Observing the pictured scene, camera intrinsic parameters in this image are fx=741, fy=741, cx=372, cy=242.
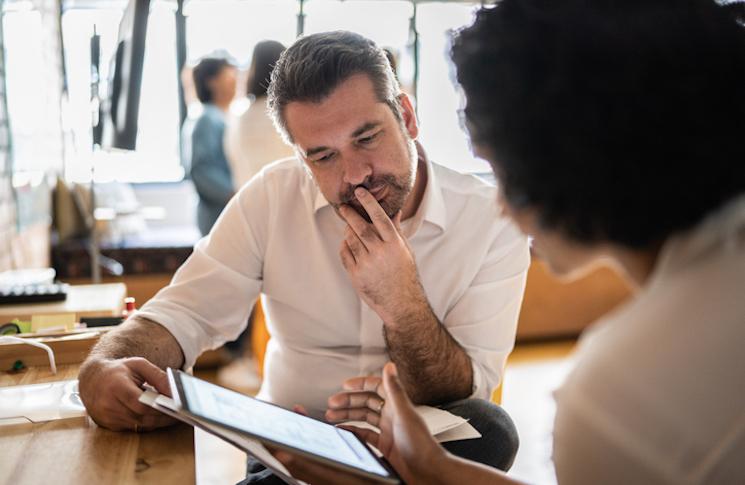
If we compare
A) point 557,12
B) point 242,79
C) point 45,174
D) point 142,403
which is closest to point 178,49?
point 242,79

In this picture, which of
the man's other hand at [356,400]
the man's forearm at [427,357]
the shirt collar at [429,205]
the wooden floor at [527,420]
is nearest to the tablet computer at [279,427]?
the man's other hand at [356,400]

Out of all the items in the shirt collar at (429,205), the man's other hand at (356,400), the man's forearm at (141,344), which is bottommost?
the man's other hand at (356,400)

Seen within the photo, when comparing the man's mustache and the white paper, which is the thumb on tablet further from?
the man's mustache

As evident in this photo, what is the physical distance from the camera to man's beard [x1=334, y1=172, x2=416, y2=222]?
1435mm

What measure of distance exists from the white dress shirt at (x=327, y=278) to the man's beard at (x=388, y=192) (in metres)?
0.11

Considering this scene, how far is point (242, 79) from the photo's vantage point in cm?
476

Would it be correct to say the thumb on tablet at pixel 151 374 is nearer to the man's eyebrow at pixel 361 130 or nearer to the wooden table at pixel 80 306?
the man's eyebrow at pixel 361 130

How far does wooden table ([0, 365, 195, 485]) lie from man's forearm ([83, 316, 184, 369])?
0.52 ft

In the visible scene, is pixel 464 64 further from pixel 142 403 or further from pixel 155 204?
pixel 155 204

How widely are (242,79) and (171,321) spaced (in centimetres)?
355

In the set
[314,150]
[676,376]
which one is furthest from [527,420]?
[676,376]

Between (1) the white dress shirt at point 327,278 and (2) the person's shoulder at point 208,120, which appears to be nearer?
(1) the white dress shirt at point 327,278

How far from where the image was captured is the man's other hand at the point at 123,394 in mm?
1100

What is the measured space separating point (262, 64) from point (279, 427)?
7.15ft
